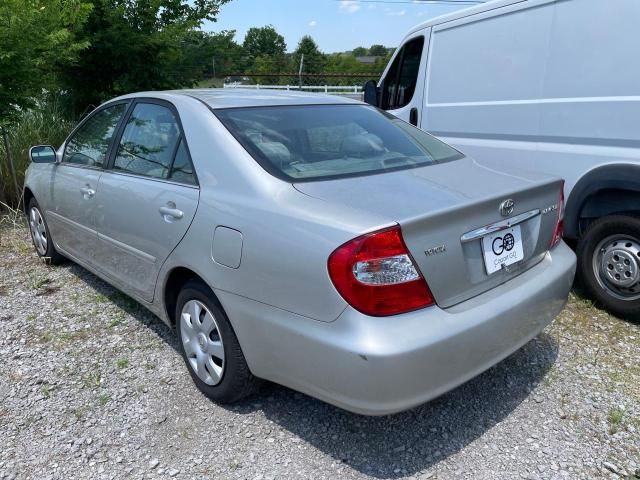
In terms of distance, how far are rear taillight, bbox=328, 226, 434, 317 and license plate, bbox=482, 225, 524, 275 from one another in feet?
1.57

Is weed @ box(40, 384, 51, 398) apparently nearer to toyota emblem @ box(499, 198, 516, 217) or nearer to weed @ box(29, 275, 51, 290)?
weed @ box(29, 275, 51, 290)

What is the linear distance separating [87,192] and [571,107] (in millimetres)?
3373

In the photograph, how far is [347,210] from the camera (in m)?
2.13

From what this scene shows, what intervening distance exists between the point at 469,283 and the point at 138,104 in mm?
2411

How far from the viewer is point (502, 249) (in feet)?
7.90

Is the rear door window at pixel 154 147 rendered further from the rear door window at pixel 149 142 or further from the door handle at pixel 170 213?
the door handle at pixel 170 213

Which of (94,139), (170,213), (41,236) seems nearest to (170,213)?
(170,213)

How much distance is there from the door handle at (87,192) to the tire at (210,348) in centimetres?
122

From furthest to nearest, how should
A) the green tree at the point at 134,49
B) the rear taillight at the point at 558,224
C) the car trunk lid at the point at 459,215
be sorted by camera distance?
the green tree at the point at 134,49 → the rear taillight at the point at 558,224 → the car trunk lid at the point at 459,215

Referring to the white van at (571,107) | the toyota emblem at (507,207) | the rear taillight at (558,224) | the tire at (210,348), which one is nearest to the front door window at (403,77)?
the white van at (571,107)

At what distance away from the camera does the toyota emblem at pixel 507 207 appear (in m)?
2.37

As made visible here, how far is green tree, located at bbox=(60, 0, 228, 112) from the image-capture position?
795 centimetres

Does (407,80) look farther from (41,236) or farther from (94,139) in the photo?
(41,236)

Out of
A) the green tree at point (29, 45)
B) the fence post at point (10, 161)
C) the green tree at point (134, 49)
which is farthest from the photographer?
the green tree at point (134, 49)
